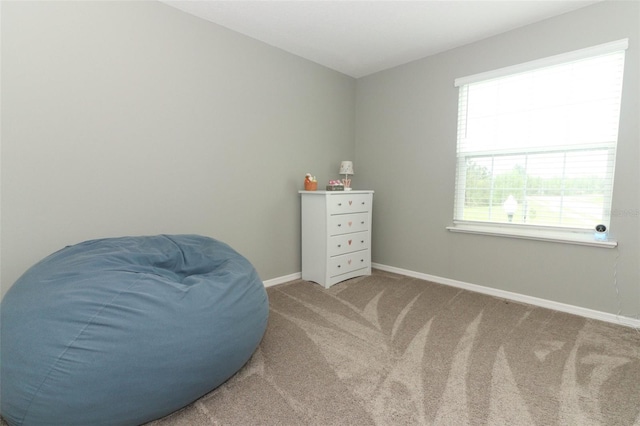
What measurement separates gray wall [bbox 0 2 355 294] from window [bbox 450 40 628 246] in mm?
1683

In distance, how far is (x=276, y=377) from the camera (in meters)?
1.61

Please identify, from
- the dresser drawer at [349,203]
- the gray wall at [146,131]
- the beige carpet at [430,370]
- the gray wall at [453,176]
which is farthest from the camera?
the dresser drawer at [349,203]

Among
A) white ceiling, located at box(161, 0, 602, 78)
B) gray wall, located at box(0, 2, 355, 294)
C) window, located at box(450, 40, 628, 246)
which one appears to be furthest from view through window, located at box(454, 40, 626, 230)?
gray wall, located at box(0, 2, 355, 294)

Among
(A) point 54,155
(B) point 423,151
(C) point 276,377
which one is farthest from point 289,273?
(A) point 54,155

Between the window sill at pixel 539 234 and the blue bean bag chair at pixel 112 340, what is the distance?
2.33m

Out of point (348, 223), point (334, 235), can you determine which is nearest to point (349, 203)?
point (348, 223)

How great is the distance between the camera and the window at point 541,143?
2.30 metres

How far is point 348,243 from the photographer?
3.23m

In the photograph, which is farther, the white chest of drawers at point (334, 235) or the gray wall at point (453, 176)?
the white chest of drawers at point (334, 235)

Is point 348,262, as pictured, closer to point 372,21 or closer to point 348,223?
point 348,223

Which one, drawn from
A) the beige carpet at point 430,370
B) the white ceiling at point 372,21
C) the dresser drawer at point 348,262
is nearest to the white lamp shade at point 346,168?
the dresser drawer at point 348,262

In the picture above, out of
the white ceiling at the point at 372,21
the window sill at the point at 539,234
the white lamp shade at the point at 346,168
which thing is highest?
the white ceiling at the point at 372,21

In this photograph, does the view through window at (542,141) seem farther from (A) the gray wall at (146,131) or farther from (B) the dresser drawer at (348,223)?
(A) the gray wall at (146,131)

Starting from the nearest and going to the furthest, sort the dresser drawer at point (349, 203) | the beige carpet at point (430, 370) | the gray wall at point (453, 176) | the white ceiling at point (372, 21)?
the beige carpet at point (430, 370) → the gray wall at point (453, 176) → the white ceiling at point (372, 21) → the dresser drawer at point (349, 203)
